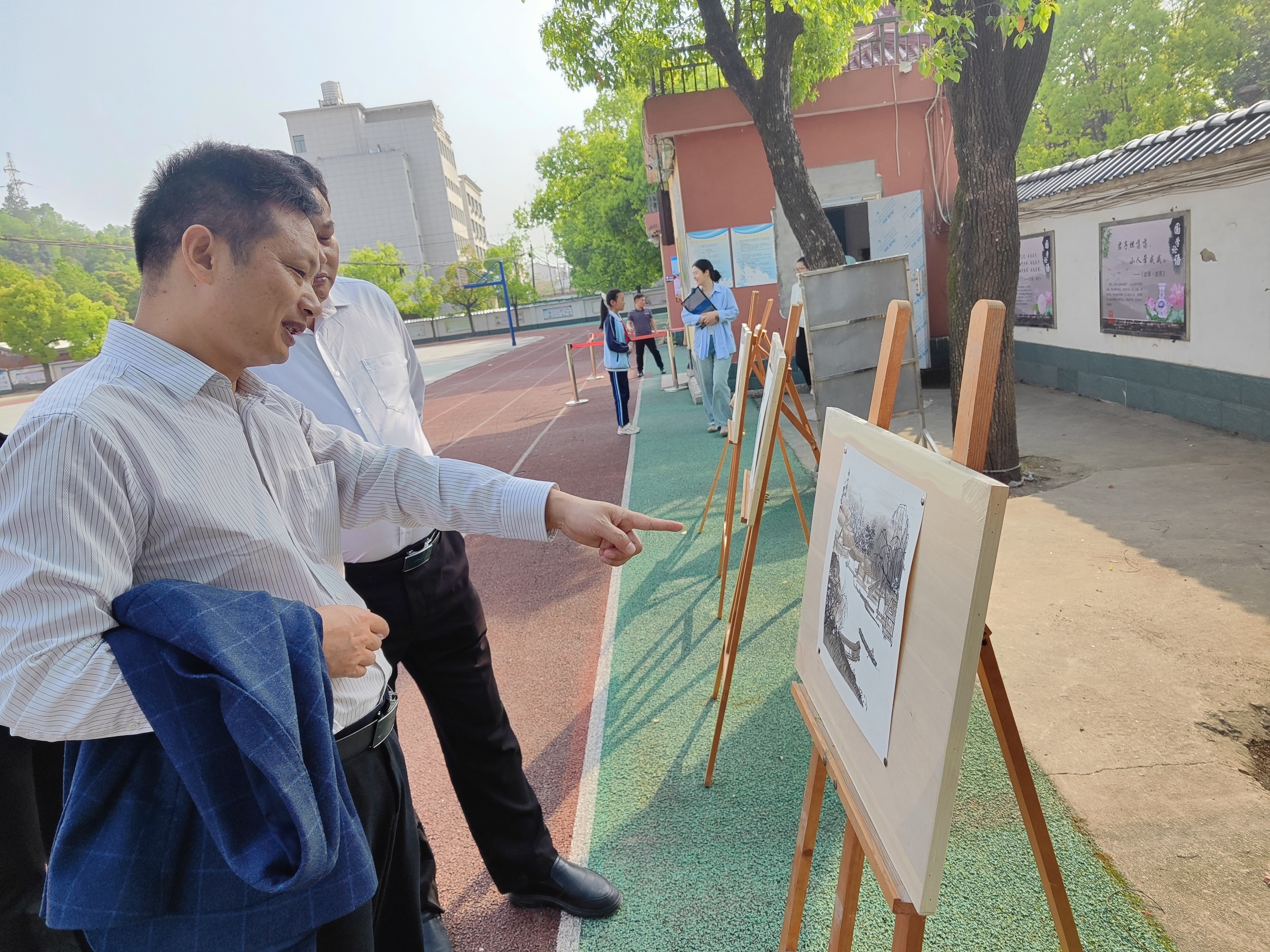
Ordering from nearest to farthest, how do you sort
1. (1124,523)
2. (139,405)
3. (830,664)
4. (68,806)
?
(68,806) < (139,405) < (830,664) < (1124,523)

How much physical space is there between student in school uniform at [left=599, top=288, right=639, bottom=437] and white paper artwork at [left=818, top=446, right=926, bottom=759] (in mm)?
8511

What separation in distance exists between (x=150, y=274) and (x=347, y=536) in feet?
3.00

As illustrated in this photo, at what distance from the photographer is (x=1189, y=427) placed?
23.5 feet

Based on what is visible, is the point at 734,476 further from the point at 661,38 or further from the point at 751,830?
the point at 661,38

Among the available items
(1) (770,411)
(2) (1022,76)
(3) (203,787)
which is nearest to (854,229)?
(2) (1022,76)

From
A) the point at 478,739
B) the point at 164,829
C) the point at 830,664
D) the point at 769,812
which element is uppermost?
the point at 164,829

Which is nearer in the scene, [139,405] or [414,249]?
[139,405]

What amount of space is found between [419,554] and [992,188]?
5335mm

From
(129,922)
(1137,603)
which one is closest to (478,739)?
(129,922)

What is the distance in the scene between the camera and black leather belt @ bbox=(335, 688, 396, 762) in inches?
53.7

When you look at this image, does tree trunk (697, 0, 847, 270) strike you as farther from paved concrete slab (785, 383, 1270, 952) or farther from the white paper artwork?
the white paper artwork

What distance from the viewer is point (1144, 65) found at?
25234 mm

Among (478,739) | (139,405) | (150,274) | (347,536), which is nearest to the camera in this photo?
(139,405)

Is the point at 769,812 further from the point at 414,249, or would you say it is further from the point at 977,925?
the point at 414,249
